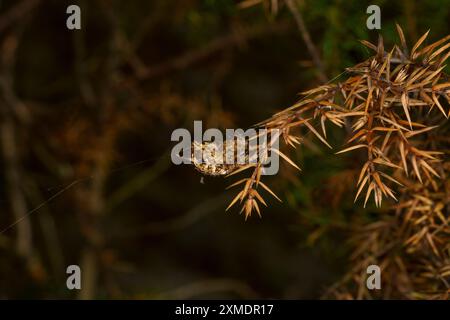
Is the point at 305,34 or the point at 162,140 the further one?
the point at 162,140

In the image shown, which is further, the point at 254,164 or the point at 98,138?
the point at 98,138

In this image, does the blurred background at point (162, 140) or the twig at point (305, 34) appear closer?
the twig at point (305, 34)

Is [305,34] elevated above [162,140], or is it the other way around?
[162,140]

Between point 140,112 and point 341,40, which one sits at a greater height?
point 140,112

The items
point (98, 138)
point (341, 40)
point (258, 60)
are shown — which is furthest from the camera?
point (258, 60)

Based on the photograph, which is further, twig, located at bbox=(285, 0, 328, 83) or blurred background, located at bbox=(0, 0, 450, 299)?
blurred background, located at bbox=(0, 0, 450, 299)

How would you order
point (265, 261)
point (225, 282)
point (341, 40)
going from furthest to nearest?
point (265, 261)
point (225, 282)
point (341, 40)
